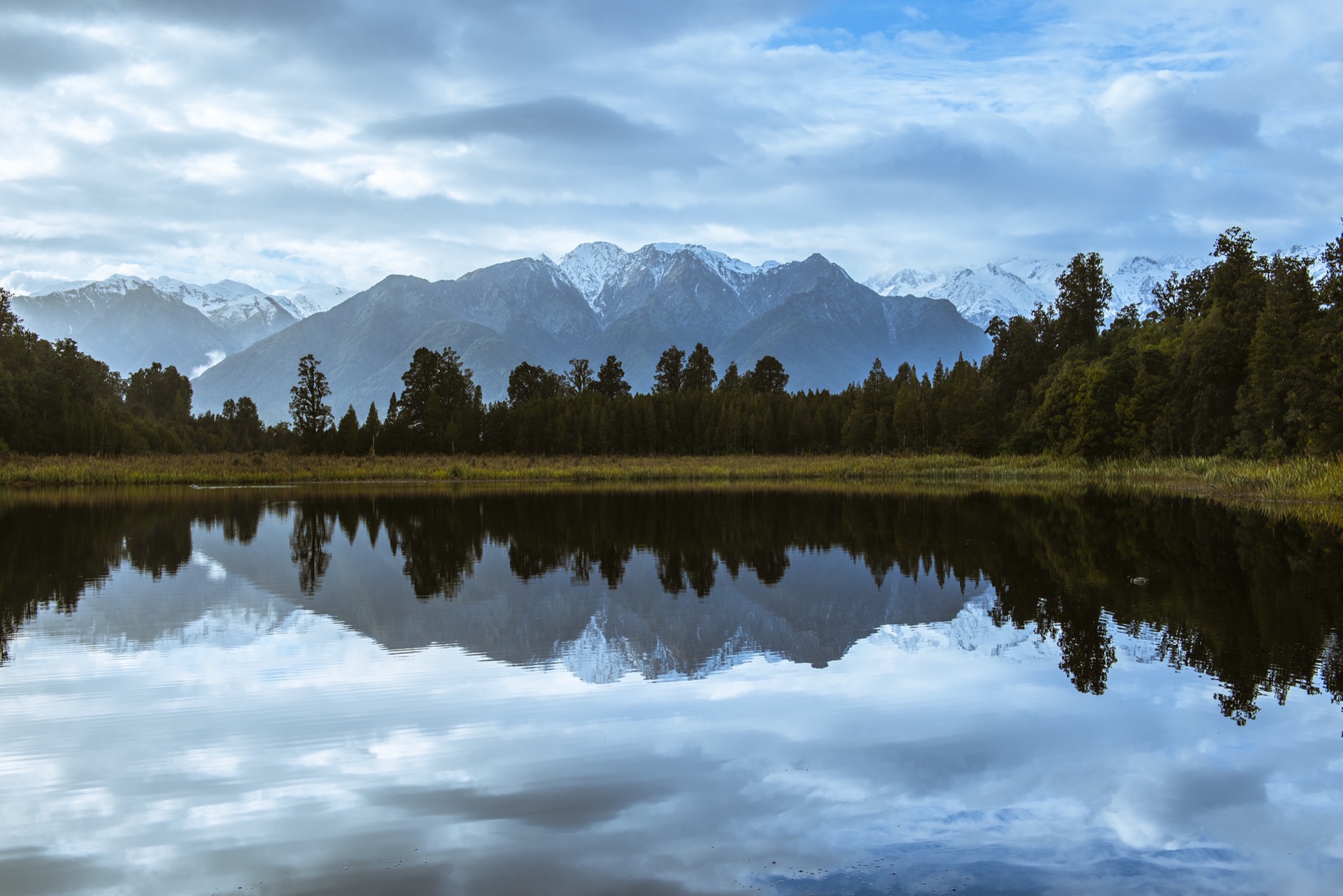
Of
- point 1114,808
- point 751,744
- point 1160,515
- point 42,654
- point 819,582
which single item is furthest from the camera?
point 1160,515

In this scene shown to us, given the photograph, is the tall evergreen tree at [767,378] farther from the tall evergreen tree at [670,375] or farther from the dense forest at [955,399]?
the tall evergreen tree at [670,375]

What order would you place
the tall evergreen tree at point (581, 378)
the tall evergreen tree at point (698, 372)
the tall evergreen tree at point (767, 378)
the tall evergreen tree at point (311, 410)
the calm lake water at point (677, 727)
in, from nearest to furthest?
the calm lake water at point (677, 727)
the tall evergreen tree at point (311, 410)
the tall evergreen tree at point (698, 372)
the tall evergreen tree at point (767, 378)
the tall evergreen tree at point (581, 378)

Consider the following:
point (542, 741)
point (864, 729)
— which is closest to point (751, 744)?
point (864, 729)

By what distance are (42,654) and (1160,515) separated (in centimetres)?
3342

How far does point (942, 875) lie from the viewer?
6527mm

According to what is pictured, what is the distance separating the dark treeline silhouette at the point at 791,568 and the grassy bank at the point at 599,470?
2428 cm

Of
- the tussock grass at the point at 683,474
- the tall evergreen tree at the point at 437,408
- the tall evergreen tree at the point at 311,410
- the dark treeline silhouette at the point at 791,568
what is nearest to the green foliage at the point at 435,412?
the tall evergreen tree at the point at 437,408

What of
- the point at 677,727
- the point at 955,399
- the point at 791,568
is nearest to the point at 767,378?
the point at 955,399

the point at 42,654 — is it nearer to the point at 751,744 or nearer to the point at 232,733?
the point at 232,733

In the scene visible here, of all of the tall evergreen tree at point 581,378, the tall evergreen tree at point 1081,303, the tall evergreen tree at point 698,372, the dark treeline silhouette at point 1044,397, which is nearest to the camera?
the dark treeline silhouette at point 1044,397

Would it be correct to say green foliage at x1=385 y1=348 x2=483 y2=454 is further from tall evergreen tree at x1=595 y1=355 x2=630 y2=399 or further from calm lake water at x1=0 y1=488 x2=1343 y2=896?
calm lake water at x1=0 y1=488 x2=1343 y2=896

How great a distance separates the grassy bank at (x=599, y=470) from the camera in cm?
6309

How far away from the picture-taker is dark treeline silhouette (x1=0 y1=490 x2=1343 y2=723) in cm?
1388

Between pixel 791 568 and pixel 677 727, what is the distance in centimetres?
1249
